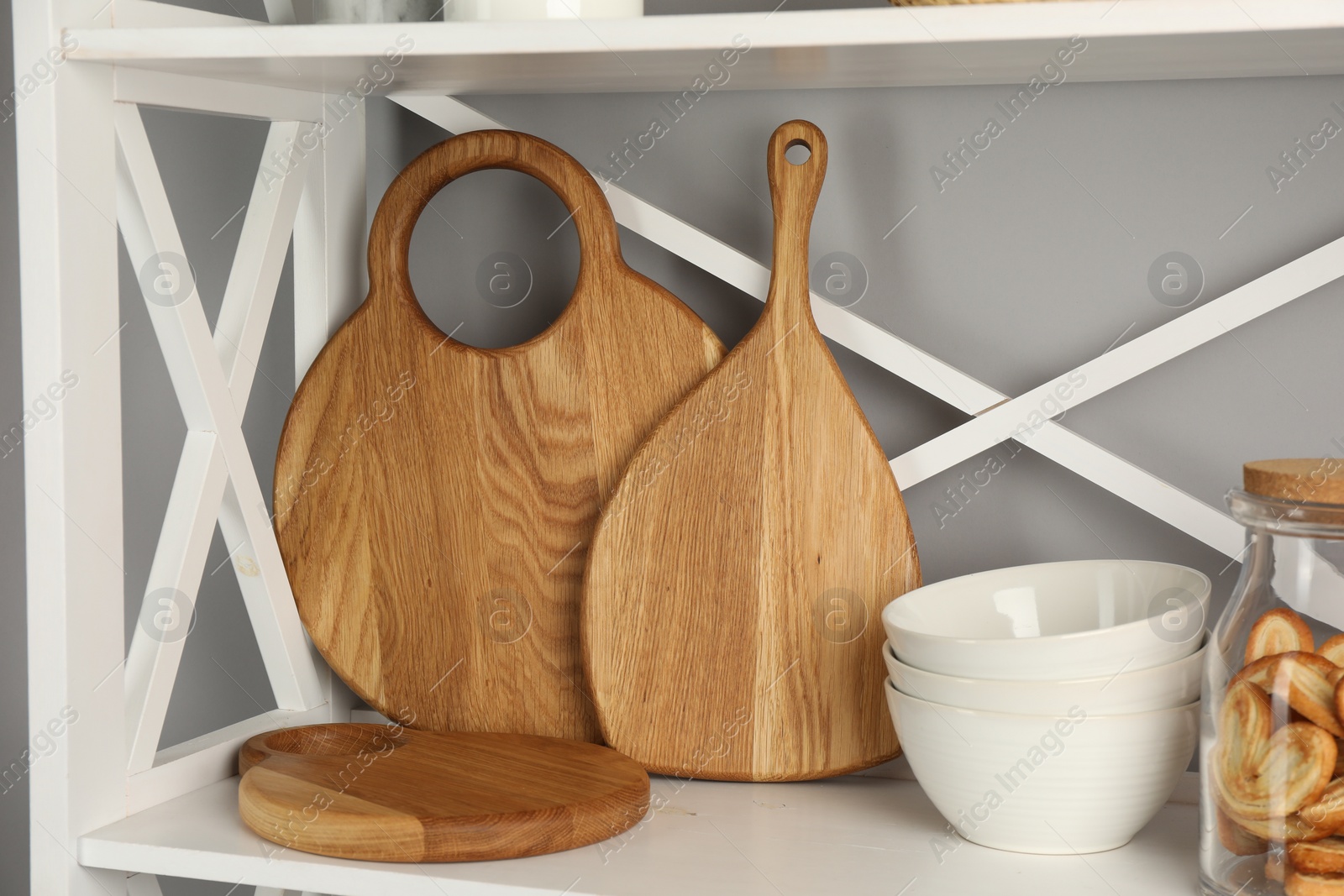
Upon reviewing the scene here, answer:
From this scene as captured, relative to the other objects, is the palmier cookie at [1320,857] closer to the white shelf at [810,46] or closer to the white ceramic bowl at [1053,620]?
the white ceramic bowl at [1053,620]

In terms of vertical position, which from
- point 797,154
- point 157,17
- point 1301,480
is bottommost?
point 1301,480

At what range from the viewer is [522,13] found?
0.73 meters

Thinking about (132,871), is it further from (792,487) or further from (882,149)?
(882,149)

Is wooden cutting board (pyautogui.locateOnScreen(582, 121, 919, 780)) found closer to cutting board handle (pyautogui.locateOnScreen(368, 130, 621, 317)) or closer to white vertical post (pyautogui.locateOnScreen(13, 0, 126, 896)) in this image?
cutting board handle (pyautogui.locateOnScreen(368, 130, 621, 317))

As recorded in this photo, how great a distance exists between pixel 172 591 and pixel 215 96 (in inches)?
14.2

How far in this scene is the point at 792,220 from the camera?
0.85 metres

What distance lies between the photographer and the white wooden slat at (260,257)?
2.96ft

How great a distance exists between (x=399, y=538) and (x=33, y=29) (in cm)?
43

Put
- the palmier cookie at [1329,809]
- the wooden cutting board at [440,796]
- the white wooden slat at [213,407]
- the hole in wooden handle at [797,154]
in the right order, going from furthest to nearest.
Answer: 1. the hole in wooden handle at [797,154]
2. the white wooden slat at [213,407]
3. the wooden cutting board at [440,796]
4. the palmier cookie at [1329,809]

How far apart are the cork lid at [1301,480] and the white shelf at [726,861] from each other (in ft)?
0.77

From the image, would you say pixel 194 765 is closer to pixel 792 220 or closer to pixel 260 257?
pixel 260 257

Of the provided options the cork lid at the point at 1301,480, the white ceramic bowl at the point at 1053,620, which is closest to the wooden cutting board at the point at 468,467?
the white ceramic bowl at the point at 1053,620

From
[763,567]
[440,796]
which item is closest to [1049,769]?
[763,567]

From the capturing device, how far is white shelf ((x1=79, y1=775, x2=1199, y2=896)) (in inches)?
26.8
